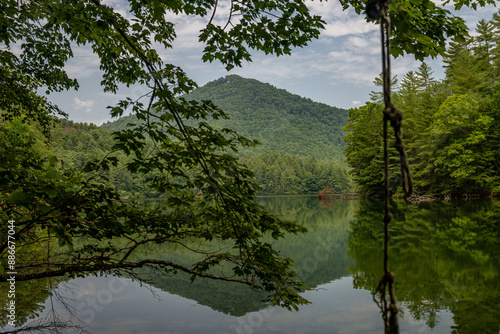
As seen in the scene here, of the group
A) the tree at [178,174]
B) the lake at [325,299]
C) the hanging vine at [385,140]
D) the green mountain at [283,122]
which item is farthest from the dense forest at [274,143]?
the hanging vine at [385,140]

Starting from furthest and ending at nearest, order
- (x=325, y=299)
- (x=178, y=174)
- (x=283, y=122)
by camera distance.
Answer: (x=283, y=122), (x=325, y=299), (x=178, y=174)

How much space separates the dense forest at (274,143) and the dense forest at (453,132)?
2337 centimetres

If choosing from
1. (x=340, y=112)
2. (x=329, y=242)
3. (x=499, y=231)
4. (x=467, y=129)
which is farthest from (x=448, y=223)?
(x=340, y=112)

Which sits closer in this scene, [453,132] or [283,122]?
[453,132]

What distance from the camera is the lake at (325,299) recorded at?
594 cm

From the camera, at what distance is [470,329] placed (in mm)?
5059

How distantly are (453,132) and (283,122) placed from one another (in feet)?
472

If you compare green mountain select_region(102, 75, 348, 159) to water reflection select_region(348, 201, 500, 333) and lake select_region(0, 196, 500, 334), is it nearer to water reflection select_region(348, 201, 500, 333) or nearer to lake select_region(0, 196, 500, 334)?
water reflection select_region(348, 201, 500, 333)

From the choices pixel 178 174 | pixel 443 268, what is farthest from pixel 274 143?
pixel 178 174

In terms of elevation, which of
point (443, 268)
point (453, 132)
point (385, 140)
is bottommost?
point (443, 268)

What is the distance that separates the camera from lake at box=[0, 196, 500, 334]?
5.94 metres

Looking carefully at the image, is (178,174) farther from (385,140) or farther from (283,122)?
(283,122)

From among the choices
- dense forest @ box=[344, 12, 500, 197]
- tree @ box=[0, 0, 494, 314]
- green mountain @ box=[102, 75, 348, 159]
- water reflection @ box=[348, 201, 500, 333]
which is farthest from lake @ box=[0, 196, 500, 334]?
green mountain @ box=[102, 75, 348, 159]

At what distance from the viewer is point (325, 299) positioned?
784 centimetres
